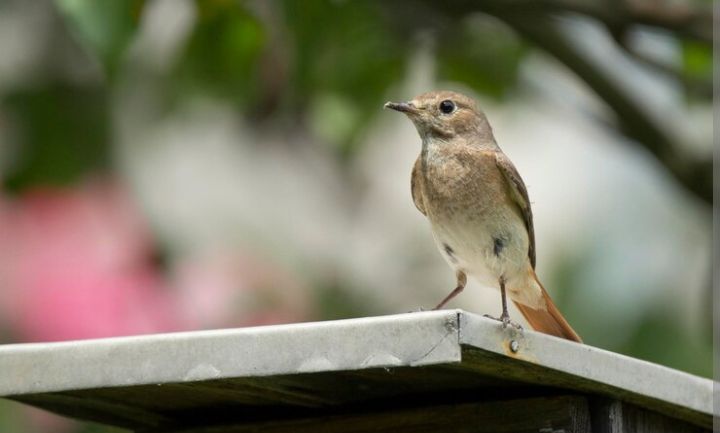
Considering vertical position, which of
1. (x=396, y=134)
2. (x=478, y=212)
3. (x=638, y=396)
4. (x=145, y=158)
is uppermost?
(x=396, y=134)

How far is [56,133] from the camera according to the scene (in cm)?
516

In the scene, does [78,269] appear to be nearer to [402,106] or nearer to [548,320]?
[402,106]

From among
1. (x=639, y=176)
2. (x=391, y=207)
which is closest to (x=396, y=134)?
(x=391, y=207)

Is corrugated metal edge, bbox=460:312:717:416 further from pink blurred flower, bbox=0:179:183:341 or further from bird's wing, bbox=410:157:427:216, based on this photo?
pink blurred flower, bbox=0:179:183:341

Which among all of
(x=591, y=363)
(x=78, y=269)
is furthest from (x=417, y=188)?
(x=78, y=269)

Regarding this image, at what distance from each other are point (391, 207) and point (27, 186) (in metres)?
2.76

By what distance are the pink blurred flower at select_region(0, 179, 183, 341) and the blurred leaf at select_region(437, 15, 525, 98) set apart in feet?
4.06

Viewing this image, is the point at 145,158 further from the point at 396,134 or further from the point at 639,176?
the point at 639,176

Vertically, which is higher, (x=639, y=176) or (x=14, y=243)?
(x=639, y=176)

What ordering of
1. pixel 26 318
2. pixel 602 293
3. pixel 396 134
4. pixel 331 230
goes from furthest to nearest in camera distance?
pixel 396 134, pixel 331 230, pixel 602 293, pixel 26 318

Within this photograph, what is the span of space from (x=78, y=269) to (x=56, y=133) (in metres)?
0.49

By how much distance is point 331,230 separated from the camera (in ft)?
24.0

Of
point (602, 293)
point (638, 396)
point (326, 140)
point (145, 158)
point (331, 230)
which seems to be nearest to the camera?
point (638, 396)

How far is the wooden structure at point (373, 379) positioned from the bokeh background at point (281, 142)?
0.91 meters
